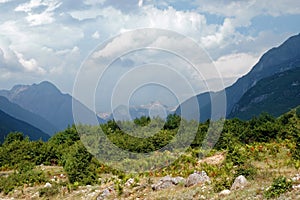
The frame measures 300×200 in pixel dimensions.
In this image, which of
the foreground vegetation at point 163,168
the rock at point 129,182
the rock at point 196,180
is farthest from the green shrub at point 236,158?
the rock at point 129,182

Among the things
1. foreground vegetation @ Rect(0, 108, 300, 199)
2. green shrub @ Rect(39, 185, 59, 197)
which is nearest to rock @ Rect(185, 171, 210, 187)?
foreground vegetation @ Rect(0, 108, 300, 199)

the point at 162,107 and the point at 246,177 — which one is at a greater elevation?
the point at 162,107

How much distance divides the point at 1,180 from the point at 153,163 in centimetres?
1364

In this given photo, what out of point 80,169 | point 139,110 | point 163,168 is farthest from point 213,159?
point 80,169

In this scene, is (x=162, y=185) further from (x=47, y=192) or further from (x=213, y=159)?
(x=213, y=159)

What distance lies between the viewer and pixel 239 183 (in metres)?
19.8

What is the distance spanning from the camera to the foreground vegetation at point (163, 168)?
20.9 meters

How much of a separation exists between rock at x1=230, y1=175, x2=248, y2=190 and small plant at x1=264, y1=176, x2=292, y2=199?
2.21m

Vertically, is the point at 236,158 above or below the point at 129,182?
below

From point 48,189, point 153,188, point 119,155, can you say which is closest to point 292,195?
point 153,188

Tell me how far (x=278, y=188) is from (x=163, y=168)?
16.4 metres

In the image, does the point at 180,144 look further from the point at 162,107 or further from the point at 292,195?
the point at 292,195

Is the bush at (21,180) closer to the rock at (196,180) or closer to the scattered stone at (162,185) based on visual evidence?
the scattered stone at (162,185)

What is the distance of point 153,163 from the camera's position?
3438 centimetres
